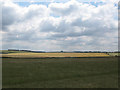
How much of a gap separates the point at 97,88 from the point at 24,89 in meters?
11.9

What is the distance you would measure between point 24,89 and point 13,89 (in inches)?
69.7

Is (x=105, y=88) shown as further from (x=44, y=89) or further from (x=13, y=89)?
(x=13, y=89)

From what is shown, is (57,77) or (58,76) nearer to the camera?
(57,77)

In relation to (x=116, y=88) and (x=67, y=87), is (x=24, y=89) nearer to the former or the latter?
(x=67, y=87)

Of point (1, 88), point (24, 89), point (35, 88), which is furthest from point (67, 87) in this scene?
point (1, 88)

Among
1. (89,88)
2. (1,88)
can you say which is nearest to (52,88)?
(89,88)

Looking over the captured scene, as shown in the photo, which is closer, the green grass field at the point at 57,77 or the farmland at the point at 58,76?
the green grass field at the point at 57,77

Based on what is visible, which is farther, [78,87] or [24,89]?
[78,87]

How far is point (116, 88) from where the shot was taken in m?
24.3

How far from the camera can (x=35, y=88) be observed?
76.7 feet

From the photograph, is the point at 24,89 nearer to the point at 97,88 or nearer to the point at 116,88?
the point at 97,88

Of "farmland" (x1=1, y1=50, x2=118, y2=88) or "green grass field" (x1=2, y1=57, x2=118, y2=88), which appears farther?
"farmland" (x1=1, y1=50, x2=118, y2=88)

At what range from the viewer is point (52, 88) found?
2341cm

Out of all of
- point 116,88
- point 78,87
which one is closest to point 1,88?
point 78,87
